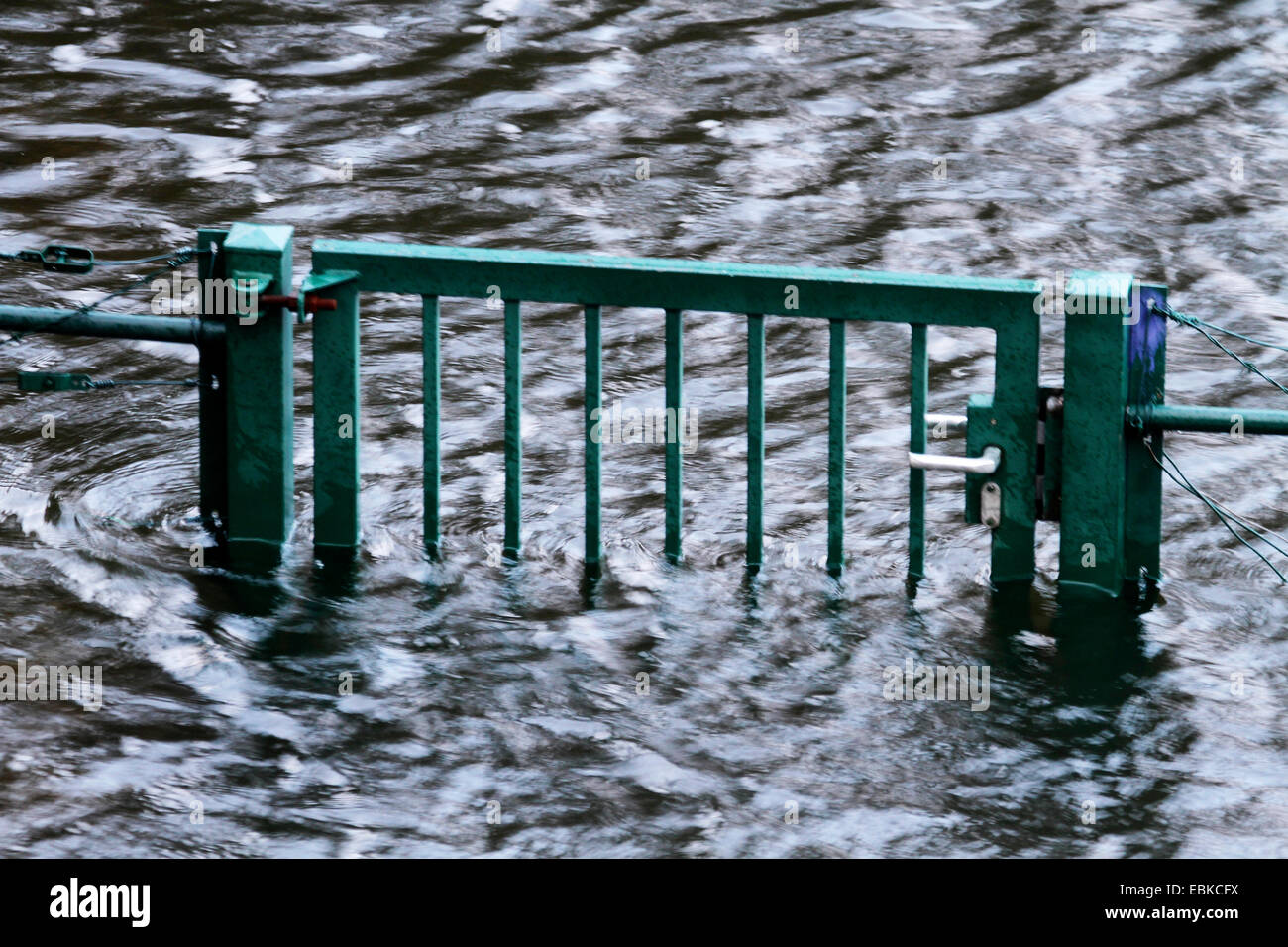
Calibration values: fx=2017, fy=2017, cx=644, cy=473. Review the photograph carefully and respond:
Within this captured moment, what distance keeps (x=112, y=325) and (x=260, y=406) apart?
0.50 m

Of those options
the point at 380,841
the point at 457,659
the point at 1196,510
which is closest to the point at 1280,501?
the point at 1196,510

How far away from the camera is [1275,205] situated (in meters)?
10.2

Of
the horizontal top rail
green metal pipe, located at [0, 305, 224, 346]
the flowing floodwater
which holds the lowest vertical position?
the flowing floodwater

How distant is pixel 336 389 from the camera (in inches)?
242

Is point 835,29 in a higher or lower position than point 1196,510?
higher

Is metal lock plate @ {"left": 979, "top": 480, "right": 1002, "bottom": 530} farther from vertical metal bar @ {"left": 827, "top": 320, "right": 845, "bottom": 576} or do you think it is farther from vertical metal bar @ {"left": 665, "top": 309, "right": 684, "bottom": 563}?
vertical metal bar @ {"left": 665, "top": 309, "right": 684, "bottom": 563}

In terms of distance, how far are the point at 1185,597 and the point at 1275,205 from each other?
178 inches

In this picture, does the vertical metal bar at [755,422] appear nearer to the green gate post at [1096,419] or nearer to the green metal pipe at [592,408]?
the green metal pipe at [592,408]

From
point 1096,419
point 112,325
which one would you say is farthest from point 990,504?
point 112,325

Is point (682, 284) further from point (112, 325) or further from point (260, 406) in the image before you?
point (112, 325)

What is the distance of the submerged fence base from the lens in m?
5.86

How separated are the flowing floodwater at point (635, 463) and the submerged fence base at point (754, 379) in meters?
0.26

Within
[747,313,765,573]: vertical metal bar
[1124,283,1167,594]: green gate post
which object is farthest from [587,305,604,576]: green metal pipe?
[1124,283,1167,594]: green gate post

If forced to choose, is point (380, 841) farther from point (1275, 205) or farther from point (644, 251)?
point (1275, 205)
